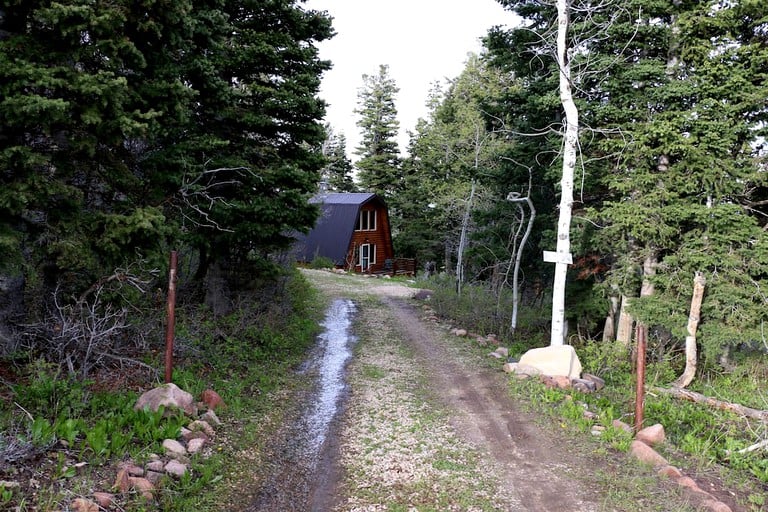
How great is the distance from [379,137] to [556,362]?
97.8 ft

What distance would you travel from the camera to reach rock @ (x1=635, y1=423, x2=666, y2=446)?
6.01m

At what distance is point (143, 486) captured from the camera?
4266 millimetres

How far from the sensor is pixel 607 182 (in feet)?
35.8

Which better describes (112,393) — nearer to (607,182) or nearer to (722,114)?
(607,182)

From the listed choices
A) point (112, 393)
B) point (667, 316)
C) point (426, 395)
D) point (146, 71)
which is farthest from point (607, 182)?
point (112, 393)

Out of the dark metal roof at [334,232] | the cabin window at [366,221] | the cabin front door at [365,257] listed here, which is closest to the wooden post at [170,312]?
the dark metal roof at [334,232]

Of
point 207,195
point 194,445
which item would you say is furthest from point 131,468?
point 207,195

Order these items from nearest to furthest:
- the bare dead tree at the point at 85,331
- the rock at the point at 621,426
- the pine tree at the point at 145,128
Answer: the pine tree at the point at 145,128 < the bare dead tree at the point at 85,331 < the rock at the point at 621,426

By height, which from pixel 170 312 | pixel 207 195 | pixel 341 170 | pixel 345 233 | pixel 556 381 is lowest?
pixel 556 381

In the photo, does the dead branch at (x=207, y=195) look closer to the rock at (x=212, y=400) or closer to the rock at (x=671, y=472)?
the rock at (x=212, y=400)

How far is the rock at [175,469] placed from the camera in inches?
183

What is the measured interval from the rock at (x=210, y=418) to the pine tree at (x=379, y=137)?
2959 cm

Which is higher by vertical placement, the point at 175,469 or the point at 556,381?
the point at 556,381

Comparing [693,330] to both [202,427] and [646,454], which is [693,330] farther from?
[202,427]
